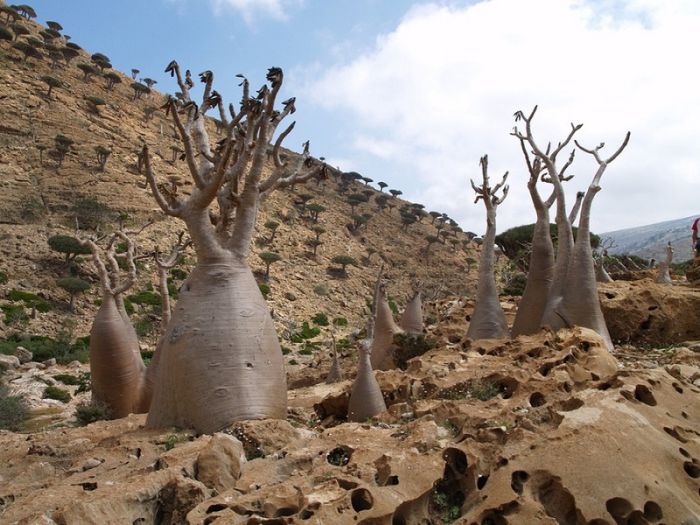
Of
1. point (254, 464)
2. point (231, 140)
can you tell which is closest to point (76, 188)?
point (231, 140)

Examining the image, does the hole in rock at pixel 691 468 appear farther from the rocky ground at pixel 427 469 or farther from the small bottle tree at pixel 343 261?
the small bottle tree at pixel 343 261

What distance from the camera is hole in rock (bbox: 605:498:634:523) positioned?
2.57 meters

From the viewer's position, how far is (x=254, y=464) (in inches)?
130

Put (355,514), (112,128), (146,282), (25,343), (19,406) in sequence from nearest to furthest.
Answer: (355,514), (19,406), (25,343), (146,282), (112,128)

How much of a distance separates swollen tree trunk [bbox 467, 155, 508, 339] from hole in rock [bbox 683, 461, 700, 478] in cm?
518

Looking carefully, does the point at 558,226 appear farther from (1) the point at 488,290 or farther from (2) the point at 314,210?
(2) the point at 314,210

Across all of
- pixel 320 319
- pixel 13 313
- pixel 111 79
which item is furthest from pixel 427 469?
pixel 111 79

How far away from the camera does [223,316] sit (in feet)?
15.1

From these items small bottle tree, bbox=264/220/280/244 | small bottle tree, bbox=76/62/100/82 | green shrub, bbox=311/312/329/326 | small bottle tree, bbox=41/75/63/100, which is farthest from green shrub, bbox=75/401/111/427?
small bottle tree, bbox=76/62/100/82

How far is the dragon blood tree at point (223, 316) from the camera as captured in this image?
4316mm

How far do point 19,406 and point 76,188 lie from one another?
61.9 ft

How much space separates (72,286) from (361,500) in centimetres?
2043

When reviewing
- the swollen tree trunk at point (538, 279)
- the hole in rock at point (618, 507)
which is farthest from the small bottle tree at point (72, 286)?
the hole in rock at point (618, 507)

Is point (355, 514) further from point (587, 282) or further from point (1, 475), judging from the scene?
point (587, 282)
